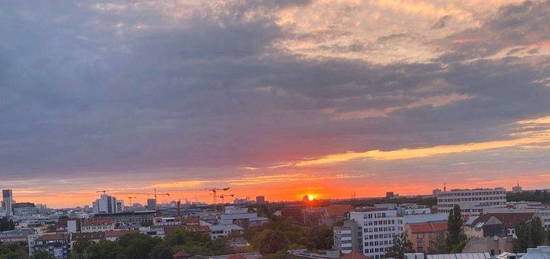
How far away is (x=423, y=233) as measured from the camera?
3686 inches

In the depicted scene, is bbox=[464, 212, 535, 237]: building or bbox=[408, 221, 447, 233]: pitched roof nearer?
bbox=[464, 212, 535, 237]: building

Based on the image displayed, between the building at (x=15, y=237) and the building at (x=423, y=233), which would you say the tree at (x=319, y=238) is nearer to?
the building at (x=423, y=233)

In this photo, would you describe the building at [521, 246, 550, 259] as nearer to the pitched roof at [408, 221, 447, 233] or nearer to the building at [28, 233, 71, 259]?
the pitched roof at [408, 221, 447, 233]

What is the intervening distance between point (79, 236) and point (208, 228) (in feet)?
78.7

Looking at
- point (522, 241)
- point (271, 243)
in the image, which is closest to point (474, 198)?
point (271, 243)

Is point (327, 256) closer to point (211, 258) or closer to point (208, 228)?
point (211, 258)

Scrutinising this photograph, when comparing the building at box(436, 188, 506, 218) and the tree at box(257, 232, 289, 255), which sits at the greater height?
the building at box(436, 188, 506, 218)

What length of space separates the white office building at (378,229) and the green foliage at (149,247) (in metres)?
19.5

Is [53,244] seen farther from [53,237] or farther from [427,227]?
[427,227]

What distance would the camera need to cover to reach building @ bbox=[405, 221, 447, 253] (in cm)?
9162

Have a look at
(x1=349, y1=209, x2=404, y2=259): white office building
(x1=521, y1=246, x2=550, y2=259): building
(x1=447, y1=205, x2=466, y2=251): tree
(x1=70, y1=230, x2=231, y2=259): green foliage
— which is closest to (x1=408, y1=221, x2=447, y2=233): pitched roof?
(x1=349, y1=209, x2=404, y2=259): white office building

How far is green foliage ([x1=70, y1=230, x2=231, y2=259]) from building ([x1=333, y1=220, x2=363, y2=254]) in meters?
15.9

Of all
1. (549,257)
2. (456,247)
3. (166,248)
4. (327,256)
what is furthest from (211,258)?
(549,257)

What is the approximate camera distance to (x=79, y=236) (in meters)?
131
